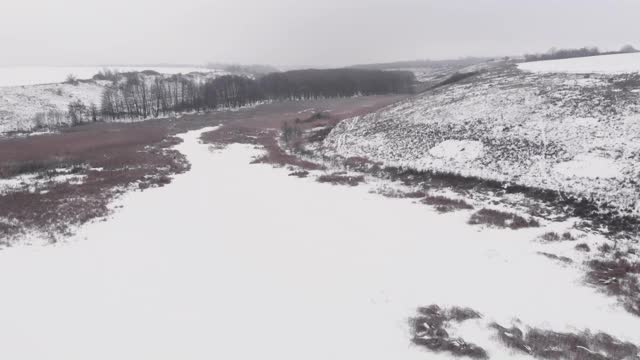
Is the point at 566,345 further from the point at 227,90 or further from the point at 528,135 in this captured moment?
the point at 227,90

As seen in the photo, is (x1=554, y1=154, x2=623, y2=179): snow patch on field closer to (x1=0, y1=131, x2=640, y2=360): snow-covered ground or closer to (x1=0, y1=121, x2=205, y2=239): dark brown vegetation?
(x1=0, y1=131, x2=640, y2=360): snow-covered ground

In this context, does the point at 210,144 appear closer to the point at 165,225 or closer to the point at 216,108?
the point at 165,225

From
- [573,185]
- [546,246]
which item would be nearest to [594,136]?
[573,185]

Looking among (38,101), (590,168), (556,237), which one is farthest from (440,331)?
(38,101)

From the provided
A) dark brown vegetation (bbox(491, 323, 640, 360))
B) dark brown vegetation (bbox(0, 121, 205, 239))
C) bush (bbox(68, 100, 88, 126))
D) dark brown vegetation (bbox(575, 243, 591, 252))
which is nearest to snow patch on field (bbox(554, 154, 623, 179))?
dark brown vegetation (bbox(575, 243, 591, 252))

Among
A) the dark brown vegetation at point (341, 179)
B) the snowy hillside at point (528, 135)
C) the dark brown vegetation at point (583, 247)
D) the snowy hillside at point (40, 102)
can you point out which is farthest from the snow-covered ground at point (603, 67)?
the snowy hillside at point (40, 102)

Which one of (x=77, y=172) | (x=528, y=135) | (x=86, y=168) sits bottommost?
(x=77, y=172)
